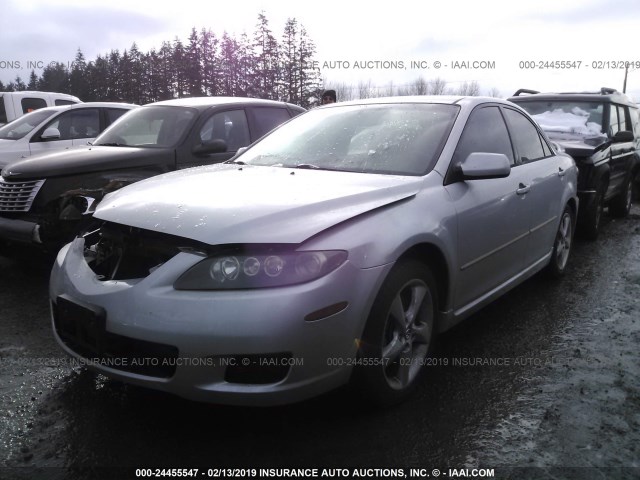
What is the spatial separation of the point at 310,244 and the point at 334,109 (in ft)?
6.86

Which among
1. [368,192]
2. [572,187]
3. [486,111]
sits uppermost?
[486,111]

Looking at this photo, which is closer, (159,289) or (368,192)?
(159,289)

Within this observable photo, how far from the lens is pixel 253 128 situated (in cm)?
627

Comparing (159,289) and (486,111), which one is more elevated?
(486,111)

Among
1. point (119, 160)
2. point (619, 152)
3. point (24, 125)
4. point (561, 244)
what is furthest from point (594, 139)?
point (24, 125)

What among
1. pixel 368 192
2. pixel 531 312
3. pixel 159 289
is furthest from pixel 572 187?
pixel 159 289

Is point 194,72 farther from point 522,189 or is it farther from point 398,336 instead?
point 398,336

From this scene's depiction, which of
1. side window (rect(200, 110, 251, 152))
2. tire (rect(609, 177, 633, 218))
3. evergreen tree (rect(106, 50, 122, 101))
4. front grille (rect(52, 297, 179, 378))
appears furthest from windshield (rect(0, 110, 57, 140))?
evergreen tree (rect(106, 50, 122, 101))

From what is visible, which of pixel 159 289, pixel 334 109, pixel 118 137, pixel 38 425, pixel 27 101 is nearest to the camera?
pixel 159 289

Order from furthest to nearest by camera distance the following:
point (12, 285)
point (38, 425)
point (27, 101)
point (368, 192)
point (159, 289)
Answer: point (27, 101) < point (12, 285) < point (368, 192) < point (38, 425) < point (159, 289)

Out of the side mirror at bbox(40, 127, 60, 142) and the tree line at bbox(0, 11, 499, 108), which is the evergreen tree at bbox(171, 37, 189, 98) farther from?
the side mirror at bbox(40, 127, 60, 142)

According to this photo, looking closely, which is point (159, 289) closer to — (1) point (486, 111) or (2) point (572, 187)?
(1) point (486, 111)

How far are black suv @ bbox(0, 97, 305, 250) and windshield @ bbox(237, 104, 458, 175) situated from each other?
155 cm

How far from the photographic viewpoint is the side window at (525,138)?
165 inches
